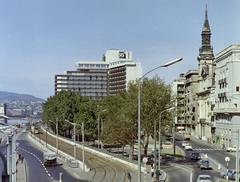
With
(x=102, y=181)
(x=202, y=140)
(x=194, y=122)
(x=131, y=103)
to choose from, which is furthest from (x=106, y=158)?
(x=194, y=122)

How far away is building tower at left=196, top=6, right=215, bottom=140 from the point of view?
11600 cm

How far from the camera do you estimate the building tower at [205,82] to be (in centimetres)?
11600

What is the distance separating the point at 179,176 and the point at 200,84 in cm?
8696

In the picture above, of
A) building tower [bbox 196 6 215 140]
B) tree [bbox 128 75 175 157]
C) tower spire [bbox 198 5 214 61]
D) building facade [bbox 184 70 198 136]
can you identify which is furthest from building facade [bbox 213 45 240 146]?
tower spire [bbox 198 5 214 61]

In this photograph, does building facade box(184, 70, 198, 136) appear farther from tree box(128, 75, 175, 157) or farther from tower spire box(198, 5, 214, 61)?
tree box(128, 75, 175, 157)

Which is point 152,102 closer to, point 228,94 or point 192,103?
point 228,94

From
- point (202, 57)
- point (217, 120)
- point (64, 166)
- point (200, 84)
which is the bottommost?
point (64, 166)

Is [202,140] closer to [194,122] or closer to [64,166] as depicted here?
[194,122]

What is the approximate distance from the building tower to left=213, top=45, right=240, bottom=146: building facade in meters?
11.9

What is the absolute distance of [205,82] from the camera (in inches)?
4862

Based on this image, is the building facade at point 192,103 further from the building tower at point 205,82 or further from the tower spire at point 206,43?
the tower spire at point 206,43

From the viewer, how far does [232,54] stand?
87500 millimetres

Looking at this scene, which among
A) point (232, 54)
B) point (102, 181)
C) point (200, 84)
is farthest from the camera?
point (200, 84)

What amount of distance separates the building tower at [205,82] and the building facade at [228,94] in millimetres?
11885
